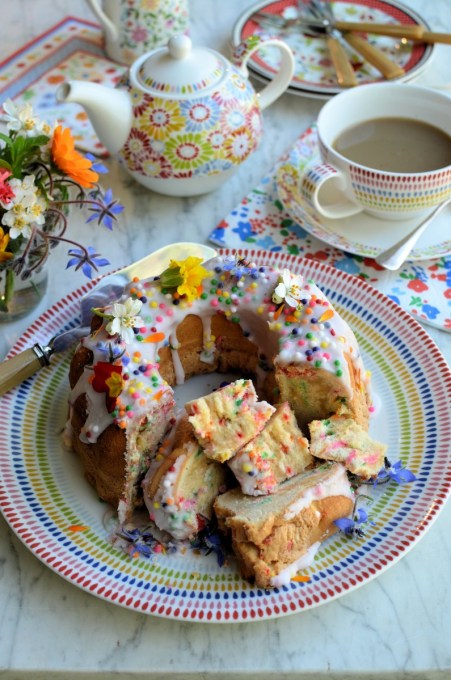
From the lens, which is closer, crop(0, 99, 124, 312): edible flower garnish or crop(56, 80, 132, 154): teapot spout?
crop(0, 99, 124, 312): edible flower garnish

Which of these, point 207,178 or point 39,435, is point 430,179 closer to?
point 207,178

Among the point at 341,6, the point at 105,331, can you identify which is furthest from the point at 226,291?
the point at 341,6

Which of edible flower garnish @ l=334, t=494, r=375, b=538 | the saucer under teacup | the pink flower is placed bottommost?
edible flower garnish @ l=334, t=494, r=375, b=538

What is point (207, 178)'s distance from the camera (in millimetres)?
1695

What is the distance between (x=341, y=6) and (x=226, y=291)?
Answer: 132 centimetres

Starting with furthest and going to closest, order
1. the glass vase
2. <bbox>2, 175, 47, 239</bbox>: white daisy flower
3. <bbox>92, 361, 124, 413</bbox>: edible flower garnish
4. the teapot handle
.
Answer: the teapot handle
the glass vase
<bbox>2, 175, 47, 239</bbox>: white daisy flower
<bbox>92, 361, 124, 413</bbox>: edible flower garnish

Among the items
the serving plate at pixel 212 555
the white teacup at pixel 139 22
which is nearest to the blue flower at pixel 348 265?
the serving plate at pixel 212 555

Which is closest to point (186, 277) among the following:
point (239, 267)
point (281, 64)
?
point (239, 267)

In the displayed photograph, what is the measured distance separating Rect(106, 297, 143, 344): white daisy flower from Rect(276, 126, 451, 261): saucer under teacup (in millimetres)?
541

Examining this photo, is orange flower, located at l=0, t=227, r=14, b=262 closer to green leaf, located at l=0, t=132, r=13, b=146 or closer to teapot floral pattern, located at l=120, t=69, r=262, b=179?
green leaf, located at l=0, t=132, r=13, b=146

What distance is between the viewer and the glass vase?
1457mm

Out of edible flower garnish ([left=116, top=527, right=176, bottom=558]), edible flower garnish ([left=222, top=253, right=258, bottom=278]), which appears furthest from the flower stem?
edible flower garnish ([left=116, top=527, right=176, bottom=558])

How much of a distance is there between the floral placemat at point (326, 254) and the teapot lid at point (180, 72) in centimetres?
28

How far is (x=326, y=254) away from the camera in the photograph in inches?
65.2
